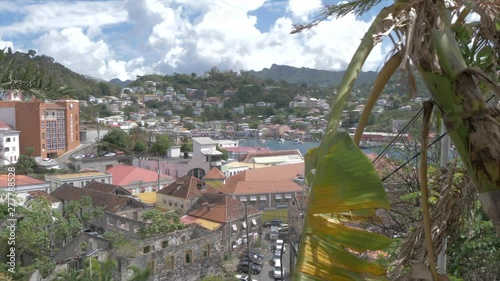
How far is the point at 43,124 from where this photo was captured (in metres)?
26.9

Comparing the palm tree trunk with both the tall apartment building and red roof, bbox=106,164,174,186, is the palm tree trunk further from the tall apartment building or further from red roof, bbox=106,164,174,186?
the tall apartment building

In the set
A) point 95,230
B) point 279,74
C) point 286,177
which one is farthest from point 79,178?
point 279,74

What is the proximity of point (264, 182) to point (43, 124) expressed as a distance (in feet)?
51.4

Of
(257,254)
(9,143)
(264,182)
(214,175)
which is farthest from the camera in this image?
(9,143)

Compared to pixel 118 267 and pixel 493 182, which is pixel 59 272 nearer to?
pixel 118 267

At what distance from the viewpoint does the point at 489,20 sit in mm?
885

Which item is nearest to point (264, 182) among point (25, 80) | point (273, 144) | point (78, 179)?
point (78, 179)

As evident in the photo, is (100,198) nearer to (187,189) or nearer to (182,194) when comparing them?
(182,194)

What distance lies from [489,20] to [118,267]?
887 centimetres

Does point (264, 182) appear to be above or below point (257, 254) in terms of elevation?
above

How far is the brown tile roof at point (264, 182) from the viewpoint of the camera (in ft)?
56.0

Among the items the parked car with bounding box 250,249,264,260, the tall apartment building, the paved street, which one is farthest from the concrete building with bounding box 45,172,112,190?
the parked car with bounding box 250,249,264,260

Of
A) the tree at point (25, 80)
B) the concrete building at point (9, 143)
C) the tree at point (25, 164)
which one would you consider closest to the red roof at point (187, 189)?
the tree at point (25, 164)

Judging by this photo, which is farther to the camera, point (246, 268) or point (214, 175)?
point (214, 175)
